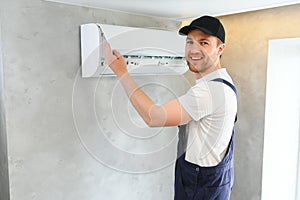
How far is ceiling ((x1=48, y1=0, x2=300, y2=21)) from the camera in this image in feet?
4.15

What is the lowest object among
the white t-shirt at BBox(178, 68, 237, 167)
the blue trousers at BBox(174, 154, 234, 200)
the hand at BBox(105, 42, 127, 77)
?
the blue trousers at BBox(174, 154, 234, 200)

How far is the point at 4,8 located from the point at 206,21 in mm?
778

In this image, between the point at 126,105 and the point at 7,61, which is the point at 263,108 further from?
the point at 7,61

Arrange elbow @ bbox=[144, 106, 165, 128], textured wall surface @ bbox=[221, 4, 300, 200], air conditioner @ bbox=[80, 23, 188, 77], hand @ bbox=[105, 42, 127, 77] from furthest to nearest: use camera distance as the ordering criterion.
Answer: textured wall surface @ bbox=[221, 4, 300, 200] → air conditioner @ bbox=[80, 23, 188, 77] → hand @ bbox=[105, 42, 127, 77] → elbow @ bbox=[144, 106, 165, 128]

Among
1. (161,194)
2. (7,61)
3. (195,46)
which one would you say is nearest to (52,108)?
(7,61)

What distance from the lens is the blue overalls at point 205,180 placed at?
1148mm

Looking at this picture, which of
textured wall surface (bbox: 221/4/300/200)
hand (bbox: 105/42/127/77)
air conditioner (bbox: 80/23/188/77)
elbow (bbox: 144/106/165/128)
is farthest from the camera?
textured wall surface (bbox: 221/4/300/200)

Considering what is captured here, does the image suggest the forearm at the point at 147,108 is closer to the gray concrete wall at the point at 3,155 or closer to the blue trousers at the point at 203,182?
the blue trousers at the point at 203,182

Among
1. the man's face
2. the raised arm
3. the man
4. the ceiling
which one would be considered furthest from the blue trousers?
the ceiling

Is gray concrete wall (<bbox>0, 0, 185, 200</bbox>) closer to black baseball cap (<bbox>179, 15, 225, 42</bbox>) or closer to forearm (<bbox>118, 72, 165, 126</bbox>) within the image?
forearm (<bbox>118, 72, 165, 126</bbox>)

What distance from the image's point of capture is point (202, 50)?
108 cm

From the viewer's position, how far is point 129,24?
1510 millimetres

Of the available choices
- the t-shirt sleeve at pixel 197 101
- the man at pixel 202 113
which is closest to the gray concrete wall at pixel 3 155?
the man at pixel 202 113

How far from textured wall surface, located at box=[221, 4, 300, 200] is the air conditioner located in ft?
1.15
